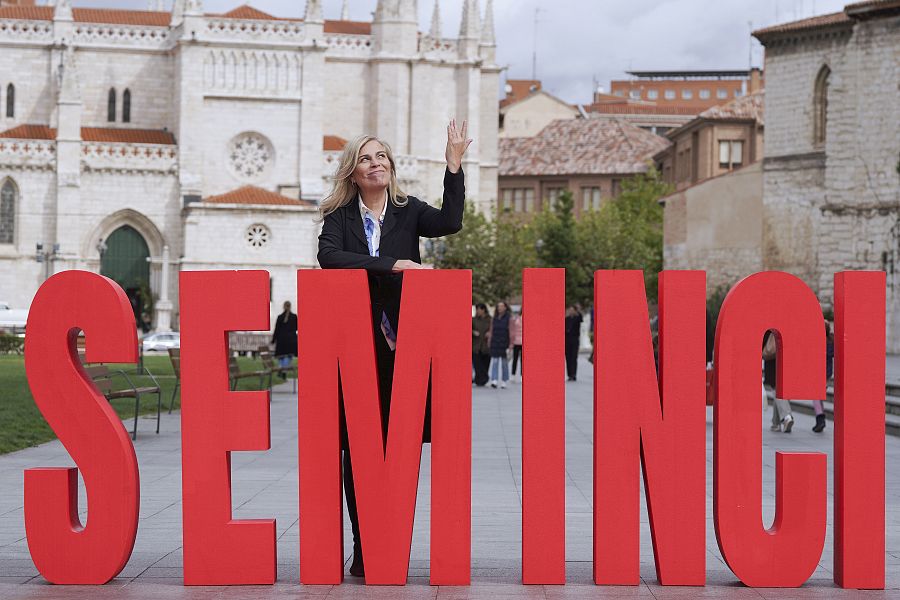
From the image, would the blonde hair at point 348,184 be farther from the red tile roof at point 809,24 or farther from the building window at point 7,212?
the building window at point 7,212

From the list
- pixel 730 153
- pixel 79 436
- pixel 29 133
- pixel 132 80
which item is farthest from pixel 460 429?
pixel 730 153

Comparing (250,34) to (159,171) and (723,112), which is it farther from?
(723,112)

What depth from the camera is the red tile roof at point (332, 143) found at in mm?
59025

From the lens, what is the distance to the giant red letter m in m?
5.62

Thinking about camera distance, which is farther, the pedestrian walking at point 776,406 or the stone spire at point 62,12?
the stone spire at point 62,12

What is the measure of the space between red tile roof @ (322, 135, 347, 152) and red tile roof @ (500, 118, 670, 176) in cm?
2580

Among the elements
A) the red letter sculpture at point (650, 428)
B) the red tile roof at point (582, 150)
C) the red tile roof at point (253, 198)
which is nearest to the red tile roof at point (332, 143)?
the red tile roof at point (253, 198)

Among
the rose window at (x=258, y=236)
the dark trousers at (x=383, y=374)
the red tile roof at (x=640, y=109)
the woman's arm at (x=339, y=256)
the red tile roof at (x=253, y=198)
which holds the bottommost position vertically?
the dark trousers at (x=383, y=374)

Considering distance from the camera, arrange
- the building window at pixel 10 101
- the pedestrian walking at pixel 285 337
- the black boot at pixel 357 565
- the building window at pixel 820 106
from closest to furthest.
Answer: the black boot at pixel 357 565 → the pedestrian walking at pixel 285 337 → the building window at pixel 820 106 → the building window at pixel 10 101

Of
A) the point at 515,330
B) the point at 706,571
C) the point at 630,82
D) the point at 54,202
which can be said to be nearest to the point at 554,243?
the point at 54,202

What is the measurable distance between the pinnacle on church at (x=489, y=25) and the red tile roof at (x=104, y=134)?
1699 cm

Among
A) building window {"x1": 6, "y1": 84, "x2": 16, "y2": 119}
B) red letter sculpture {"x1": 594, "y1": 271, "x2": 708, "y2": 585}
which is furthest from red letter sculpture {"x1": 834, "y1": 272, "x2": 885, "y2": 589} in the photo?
building window {"x1": 6, "y1": 84, "x2": 16, "y2": 119}

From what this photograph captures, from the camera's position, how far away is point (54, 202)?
182 ft

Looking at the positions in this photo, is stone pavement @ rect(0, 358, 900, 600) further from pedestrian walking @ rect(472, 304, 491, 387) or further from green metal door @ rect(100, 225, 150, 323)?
green metal door @ rect(100, 225, 150, 323)
